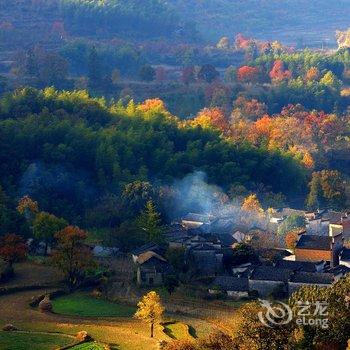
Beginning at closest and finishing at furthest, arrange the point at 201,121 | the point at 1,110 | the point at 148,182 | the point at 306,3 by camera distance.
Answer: the point at 148,182, the point at 1,110, the point at 201,121, the point at 306,3

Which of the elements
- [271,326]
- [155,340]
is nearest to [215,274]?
[155,340]

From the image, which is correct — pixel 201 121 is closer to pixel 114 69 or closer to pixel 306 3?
pixel 114 69

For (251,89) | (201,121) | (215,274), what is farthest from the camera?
(251,89)

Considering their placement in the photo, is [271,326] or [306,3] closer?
[271,326]

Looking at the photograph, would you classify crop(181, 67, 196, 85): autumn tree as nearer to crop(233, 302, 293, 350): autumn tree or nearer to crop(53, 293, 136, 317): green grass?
crop(53, 293, 136, 317): green grass

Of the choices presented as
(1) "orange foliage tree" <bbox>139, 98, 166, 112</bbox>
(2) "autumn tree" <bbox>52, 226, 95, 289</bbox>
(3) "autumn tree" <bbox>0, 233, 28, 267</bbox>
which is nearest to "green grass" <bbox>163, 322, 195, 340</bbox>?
(2) "autumn tree" <bbox>52, 226, 95, 289</bbox>

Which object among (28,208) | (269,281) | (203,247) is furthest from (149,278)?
(28,208)

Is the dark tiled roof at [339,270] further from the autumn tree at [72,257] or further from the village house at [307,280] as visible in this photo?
the autumn tree at [72,257]

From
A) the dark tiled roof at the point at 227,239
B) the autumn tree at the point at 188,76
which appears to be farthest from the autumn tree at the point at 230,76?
the dark tiled roof at the point at 227,239
